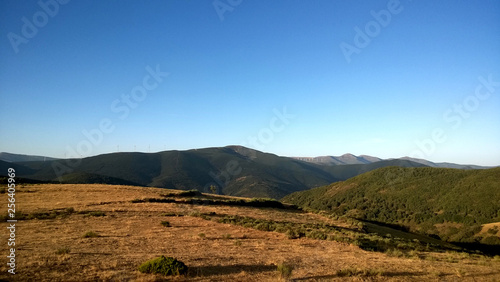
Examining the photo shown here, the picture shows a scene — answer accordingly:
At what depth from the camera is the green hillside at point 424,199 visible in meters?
64.7

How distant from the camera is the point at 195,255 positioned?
520 inches

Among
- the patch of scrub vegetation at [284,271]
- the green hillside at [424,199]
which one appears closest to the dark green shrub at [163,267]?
the patch of scrub vegetation at [284,271]

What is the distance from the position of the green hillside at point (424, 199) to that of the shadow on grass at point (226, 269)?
43.3m

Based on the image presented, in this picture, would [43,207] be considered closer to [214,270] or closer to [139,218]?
[139,218]

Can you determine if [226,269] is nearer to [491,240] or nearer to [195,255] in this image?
[195,255]

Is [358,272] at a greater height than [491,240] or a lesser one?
greater

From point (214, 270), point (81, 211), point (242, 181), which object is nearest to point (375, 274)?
point (214, 270)

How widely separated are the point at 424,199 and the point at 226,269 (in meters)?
90.8

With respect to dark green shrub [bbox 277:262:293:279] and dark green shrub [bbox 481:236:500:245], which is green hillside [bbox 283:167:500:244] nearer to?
dark green shrub [bbox 481:236:500:245]

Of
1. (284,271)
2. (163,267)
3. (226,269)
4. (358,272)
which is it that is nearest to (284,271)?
(284,271)

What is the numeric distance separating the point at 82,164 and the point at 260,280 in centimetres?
20922

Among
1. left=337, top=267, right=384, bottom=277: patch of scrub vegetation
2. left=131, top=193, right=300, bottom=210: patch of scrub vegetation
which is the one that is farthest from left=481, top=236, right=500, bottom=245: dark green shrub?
left=337, top=267, right=384, bottom=277: patch of scrub vegetation

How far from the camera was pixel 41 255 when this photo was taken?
36.3ft

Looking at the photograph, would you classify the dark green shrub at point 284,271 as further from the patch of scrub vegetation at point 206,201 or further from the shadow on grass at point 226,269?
the patch of scrub vegetation at point 206,201
